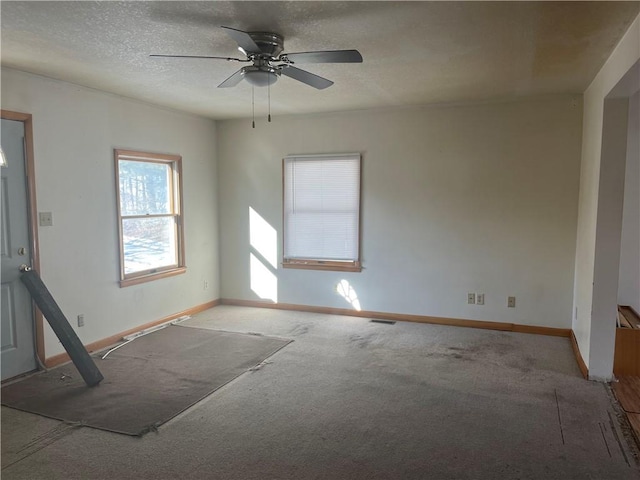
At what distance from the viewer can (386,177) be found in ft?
17.2

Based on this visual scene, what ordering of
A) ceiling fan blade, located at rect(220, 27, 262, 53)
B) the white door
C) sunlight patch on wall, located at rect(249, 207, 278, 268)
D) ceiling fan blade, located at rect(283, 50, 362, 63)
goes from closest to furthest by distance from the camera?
ceiling fan blade, located at rect(220, 27, 262, 53)
ceiling fan blade, located at rect(283, 50, 362, 63)
the white door
sunlight patch on wall, located at rect(249, 207, 278, 268)

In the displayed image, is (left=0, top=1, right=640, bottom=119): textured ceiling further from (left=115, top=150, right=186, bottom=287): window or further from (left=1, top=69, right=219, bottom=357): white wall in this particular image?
(left=115, top=150, right=186, bottom=287): window

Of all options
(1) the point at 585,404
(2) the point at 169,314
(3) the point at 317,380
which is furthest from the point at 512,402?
(2) the point at 169,314

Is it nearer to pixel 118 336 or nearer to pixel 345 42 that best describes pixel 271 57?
pixel 345 42

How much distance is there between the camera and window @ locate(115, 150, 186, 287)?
466 cm

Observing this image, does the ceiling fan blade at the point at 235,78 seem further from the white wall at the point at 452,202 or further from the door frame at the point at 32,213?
the white wall at the point at 452,202

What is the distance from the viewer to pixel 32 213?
3719mm

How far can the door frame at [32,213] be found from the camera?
3.66m

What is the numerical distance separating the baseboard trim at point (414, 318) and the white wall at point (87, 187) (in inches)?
42.3

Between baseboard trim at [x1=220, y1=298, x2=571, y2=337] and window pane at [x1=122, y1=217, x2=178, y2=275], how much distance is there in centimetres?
121

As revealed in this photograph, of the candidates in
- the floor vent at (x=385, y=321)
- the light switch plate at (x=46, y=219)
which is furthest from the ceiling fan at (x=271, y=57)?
the floor vent at (x=385, y=321)

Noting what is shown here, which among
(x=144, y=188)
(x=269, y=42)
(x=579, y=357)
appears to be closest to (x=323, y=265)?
(x=144, y=188)

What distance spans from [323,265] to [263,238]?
0.89m

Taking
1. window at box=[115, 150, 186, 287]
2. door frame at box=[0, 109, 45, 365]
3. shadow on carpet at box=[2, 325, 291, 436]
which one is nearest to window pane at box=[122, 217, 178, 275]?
window at box=[115, 150, 186, 287]
